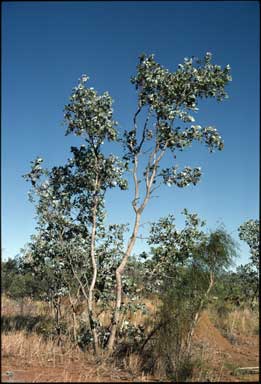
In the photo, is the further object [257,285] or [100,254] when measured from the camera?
[257,285]

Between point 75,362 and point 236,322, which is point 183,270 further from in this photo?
point 236,322

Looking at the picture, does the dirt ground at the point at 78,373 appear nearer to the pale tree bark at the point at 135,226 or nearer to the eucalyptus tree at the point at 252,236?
the pale tree bark at the point at 135,226

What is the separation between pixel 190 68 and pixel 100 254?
6.01 m

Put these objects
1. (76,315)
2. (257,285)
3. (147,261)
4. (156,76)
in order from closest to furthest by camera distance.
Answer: (156,76), (147,261), (76,315), (257,285)

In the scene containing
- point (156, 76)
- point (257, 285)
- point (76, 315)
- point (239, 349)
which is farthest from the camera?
point (257, 285)

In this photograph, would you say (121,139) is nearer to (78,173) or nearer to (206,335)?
(78,173)

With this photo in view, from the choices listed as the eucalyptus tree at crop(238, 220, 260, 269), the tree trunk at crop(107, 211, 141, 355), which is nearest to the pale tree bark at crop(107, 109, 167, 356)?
the tree trunk at crop(107, 211, 141, 355)

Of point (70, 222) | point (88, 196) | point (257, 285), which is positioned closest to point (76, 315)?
point (70, 222)

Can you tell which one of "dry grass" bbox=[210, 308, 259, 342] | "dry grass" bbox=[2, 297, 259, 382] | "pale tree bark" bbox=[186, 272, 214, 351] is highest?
"pale tree bark" bbox=[186, 272, 214, 351]

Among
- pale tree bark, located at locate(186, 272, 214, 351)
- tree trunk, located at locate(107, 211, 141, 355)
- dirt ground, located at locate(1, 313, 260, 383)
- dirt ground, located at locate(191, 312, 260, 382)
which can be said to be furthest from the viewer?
tree trunk, located at locate(107, 211, 141, 355)

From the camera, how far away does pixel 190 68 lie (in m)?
11.6

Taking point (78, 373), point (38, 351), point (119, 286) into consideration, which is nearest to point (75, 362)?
point (38, 351)

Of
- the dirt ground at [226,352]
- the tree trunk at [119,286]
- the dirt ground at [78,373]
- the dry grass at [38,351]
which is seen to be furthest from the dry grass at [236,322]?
the dry grass at [38,351]

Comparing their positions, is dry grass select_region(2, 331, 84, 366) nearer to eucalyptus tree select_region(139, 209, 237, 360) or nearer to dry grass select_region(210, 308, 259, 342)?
eucalyptus tree select_region(139, 209, 237, 360)
